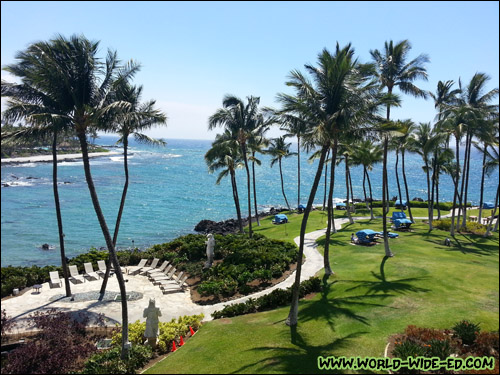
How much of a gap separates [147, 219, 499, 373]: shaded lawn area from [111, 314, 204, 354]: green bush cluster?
40.5 inches

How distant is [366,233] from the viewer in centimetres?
2825

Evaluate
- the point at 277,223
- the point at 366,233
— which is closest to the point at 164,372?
the point at 366,233

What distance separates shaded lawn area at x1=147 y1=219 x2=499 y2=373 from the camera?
10.9m

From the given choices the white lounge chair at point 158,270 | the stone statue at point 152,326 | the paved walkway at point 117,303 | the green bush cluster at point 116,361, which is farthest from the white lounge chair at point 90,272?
the stone statue at point 152,326

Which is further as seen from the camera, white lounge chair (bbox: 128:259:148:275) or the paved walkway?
white lounge chair (bbox: 128:259:148:275)

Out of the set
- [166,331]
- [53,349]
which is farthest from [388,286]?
[53,349]

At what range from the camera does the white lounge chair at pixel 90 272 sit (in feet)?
79.0

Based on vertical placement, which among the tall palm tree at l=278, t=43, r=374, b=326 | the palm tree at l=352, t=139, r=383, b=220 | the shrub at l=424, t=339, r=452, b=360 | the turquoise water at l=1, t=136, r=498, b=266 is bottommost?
the turquoise water at l=1, t=136, r=498, b=266

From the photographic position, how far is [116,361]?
12.5 metres

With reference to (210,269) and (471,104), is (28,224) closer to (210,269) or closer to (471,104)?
(210,269)

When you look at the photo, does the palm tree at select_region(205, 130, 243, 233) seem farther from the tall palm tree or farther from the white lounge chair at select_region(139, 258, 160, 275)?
the tall palm tree

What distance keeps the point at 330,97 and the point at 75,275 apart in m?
21.1

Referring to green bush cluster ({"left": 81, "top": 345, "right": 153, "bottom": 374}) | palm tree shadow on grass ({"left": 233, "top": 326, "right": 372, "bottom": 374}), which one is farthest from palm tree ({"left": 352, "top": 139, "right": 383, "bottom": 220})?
green bush cluster ({"left": 81, "top": 345, "right": 153, "bottom": 374})

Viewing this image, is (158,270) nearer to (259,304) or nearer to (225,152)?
(259,304)
